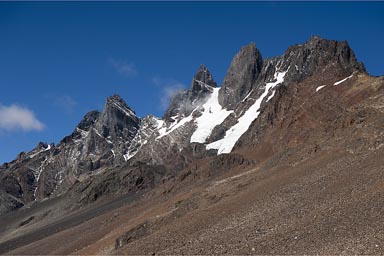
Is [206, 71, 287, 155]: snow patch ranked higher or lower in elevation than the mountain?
higher

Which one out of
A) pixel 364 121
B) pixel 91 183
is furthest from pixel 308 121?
pixel 91 183

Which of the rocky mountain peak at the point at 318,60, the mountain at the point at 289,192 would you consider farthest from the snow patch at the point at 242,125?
the mountain at the point at 289,192

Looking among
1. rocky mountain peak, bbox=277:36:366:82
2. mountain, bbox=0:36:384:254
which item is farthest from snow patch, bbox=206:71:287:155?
mountain, bbox=0:36:384:254

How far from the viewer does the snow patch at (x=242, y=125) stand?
161962 millimetres

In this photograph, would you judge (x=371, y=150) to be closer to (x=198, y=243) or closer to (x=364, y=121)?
(x=364, y=121)

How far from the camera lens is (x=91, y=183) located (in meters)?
166

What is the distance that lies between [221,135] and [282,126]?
71.1 metres

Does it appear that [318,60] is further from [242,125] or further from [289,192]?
[289,192]

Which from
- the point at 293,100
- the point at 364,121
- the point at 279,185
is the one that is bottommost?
the point at 279,185

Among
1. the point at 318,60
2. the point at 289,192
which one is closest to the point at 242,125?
the point at 318,60

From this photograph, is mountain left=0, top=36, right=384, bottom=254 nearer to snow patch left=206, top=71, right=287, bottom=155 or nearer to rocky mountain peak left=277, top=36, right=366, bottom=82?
rocky mountain peak left=277, top=36, right=366, bottom=82

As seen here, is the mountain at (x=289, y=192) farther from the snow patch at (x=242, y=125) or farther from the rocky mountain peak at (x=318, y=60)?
the snow patch at (x=242, y=125)

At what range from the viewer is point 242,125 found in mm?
174500

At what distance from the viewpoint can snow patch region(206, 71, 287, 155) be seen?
161962mm
